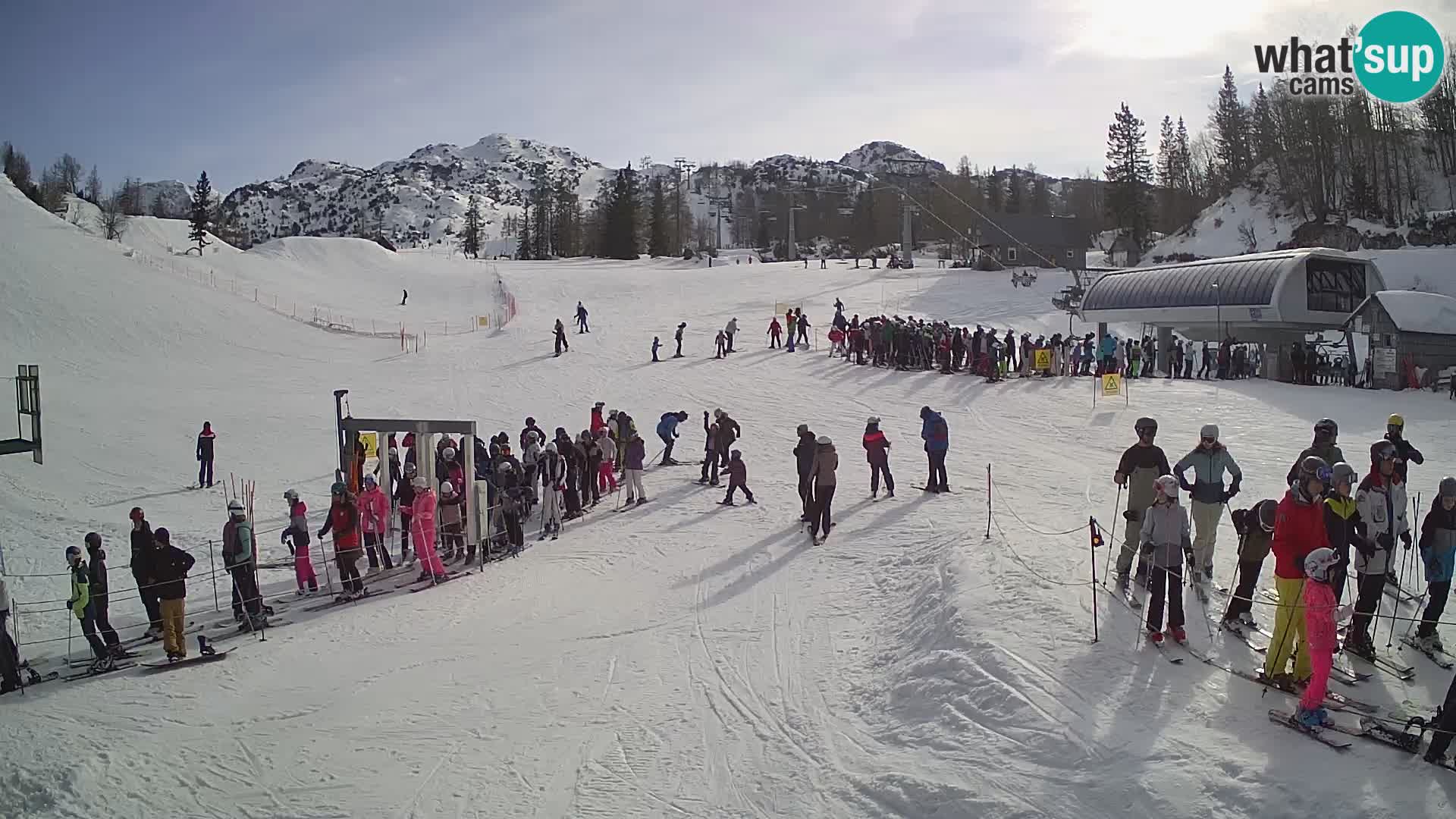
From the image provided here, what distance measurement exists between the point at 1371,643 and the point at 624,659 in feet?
22.1

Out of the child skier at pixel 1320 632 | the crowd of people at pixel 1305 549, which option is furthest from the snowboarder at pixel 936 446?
the child skier at pixel 1320 632

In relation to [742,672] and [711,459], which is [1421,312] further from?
[742,672]

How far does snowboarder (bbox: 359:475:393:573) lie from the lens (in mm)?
13523

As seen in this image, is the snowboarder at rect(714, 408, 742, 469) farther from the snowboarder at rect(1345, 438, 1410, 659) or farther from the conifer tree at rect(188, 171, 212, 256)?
the conifer tree at rect(188, 171, 212, 256)

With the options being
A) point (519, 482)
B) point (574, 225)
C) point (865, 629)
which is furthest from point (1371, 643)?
point (574, 225)

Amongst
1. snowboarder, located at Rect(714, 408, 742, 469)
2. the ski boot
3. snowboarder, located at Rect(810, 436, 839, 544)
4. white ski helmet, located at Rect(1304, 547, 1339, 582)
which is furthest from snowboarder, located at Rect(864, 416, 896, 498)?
the ski boot

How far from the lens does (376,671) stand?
958cm

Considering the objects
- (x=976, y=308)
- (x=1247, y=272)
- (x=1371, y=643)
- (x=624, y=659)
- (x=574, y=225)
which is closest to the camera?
(x=1371, y=643)

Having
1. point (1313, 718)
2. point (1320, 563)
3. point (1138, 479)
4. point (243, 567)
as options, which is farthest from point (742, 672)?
point (243, 567)

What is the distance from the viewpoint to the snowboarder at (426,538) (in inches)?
509

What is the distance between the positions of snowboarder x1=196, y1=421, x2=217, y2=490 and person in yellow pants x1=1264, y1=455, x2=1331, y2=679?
1925 centimetres

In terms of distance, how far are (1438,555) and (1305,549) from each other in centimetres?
181

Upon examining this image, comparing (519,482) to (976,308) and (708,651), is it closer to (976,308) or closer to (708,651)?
(708,651)

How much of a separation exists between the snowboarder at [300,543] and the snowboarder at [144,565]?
1.87 meters
